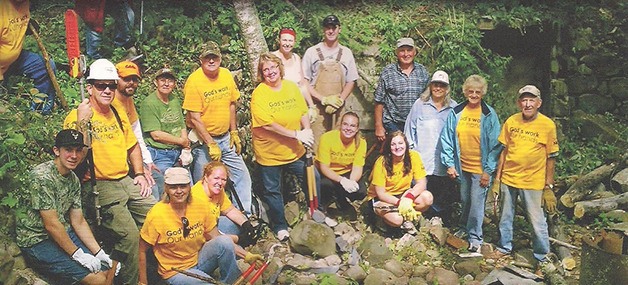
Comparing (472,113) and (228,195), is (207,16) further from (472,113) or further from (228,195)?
(472,113)

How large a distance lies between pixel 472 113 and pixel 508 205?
0.44 meters

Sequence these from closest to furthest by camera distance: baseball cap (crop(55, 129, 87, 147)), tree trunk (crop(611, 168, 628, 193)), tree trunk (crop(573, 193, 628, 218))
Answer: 1. baseball cap (crop(55, 129, 87, 147))
2. tree trunk (crop(573, 193, 628, 218))
3. tree trunk (crop(611, 168, 628, 193))

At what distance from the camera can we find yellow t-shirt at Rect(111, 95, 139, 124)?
2.58 meters

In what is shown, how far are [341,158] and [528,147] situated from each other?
2.66 feet

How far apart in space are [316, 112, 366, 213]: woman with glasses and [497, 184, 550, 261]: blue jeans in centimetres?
63

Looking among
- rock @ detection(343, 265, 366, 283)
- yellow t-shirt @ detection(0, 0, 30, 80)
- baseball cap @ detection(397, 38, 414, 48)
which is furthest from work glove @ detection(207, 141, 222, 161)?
baseball cap @ detection(397, 38, 414, 48)

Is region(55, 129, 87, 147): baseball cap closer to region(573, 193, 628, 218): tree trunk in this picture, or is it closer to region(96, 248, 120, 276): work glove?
region(96, 248, 120, 276): work glove

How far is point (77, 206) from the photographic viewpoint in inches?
97.6

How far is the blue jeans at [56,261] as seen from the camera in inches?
96.6

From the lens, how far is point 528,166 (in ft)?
9.91

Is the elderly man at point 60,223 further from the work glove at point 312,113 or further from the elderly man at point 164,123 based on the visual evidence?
the work glove at point 312,113

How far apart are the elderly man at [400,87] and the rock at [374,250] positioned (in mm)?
473

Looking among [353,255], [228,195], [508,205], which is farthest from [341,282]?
[508,205]

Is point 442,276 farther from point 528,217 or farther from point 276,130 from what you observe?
point 276,130
